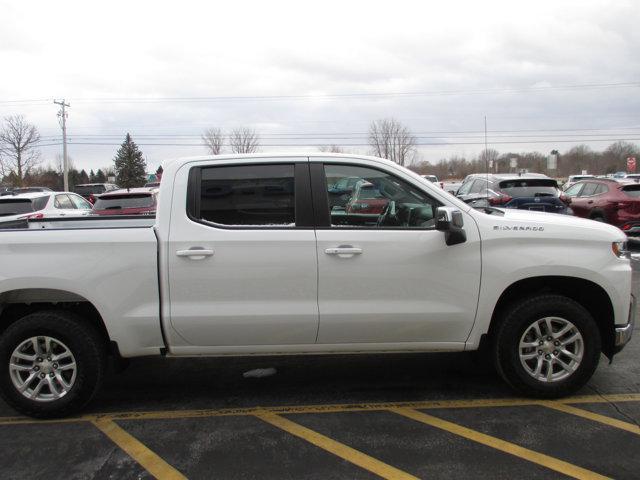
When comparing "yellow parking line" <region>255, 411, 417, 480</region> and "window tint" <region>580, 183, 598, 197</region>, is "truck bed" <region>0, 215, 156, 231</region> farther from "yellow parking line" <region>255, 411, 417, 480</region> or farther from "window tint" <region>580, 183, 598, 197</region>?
"window tint" <region>580, 183, 598, 197</region>

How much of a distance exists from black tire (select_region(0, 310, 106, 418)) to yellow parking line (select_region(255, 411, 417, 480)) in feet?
4.17

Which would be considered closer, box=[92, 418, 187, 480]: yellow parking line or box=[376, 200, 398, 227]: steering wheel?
box=[92, 418, 187, 480]: yellow parking line

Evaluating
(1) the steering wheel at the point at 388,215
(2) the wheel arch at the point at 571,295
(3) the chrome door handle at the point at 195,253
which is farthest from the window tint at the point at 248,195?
(2) the wheel arch at the point at 571,295

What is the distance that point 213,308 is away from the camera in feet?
12.3

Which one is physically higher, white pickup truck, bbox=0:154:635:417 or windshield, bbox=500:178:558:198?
windshield, bbox=500:178:558:198

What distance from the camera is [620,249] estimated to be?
3928mm

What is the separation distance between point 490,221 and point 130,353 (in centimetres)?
284

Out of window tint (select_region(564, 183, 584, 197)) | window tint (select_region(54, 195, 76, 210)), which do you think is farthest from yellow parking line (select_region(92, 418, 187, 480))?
window tint (select_region(564, 183, 584, 197))

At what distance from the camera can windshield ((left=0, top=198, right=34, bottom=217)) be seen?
11188mm

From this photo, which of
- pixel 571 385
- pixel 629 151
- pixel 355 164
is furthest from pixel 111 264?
pixel 629 151

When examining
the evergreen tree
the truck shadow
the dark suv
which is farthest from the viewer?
the evergreen tree

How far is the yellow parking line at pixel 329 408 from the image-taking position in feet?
12.9

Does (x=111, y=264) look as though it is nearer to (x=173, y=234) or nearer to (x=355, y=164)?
(x=173, y=234)

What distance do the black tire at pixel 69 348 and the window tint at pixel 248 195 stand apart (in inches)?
49.1
